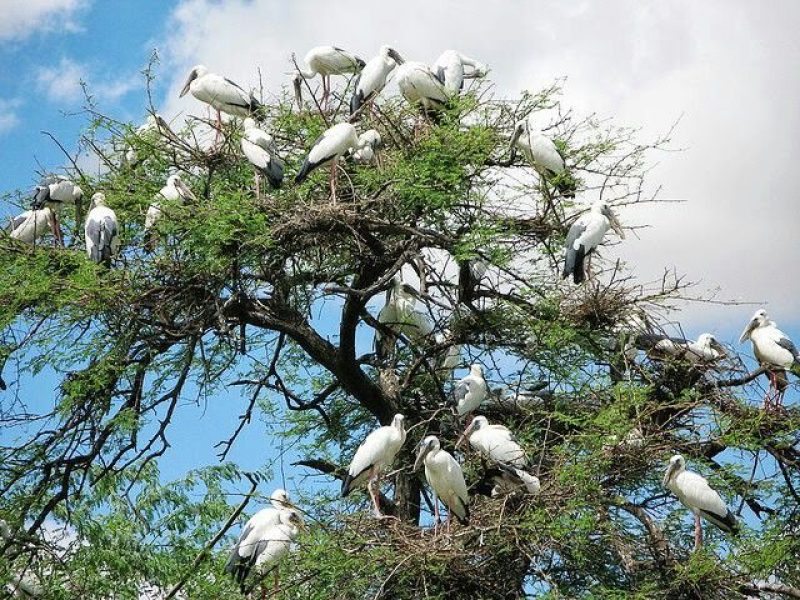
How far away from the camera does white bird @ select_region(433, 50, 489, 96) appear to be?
1115 centimetres

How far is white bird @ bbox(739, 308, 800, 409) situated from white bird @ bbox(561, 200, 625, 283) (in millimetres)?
1540

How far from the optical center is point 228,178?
10836mm

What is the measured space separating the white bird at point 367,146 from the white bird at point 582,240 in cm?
156

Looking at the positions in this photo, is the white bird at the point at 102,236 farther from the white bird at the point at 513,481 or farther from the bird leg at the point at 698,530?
the bird leg at the point at 698,530

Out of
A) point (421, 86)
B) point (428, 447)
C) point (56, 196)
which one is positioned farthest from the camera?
point (56, 196)

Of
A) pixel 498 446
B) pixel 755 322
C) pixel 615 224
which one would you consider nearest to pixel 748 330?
pixel 755 322

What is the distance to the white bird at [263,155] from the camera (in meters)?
10.0

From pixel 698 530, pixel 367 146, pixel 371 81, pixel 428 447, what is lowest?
pixel 698 530

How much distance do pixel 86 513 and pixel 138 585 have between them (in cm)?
100

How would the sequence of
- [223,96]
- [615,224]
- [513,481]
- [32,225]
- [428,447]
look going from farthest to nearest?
1. [223,96]
2. [32,225]
3. [615,224]
4. [428,447]
5. [513,481]

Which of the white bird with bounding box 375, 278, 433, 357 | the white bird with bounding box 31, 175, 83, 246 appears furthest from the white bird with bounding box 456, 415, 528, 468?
the white bird with bounding box 31, 175, 83, 246

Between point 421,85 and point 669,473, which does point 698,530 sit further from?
point 421,85

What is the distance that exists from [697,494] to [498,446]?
50.6 inches

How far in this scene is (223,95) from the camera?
11.8 meters
